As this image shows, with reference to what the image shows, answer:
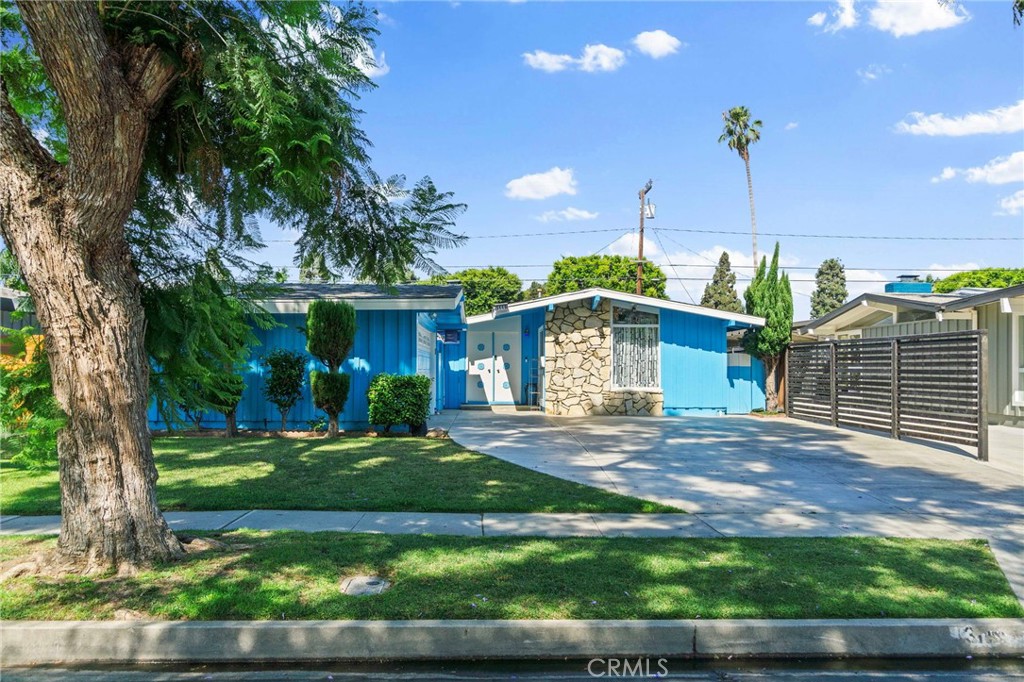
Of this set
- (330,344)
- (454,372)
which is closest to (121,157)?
(330,344)

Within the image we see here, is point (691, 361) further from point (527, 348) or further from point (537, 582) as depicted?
point (537, 582)


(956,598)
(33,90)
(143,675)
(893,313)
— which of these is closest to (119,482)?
(143,675)

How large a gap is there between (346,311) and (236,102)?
7.78 metres

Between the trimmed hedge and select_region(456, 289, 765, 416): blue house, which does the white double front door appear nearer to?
select_region(456, 289, 765, 416): blue house

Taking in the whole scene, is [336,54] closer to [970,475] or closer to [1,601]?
[1,601]

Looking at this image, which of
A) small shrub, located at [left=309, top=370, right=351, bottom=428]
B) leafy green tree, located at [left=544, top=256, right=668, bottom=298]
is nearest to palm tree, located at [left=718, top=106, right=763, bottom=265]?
leafy green tree, located at [left=544, top=256, right=668, bottom=298]

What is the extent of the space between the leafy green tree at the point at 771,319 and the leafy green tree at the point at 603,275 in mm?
25575

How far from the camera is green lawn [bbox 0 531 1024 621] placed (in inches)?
152

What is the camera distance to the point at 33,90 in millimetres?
5148

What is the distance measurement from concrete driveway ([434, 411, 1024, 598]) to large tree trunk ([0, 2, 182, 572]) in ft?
16.0

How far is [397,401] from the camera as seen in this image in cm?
1184

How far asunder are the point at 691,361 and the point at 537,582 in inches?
548

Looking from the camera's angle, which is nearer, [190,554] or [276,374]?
[190,554]

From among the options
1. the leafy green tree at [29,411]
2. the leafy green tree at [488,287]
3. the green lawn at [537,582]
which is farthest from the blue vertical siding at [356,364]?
the leafy green tree at [488,287]
